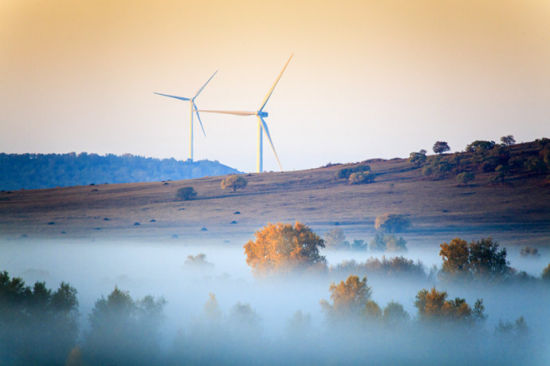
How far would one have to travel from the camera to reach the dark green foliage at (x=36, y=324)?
24.7m

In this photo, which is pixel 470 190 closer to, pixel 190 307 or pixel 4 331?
pixel 190 307

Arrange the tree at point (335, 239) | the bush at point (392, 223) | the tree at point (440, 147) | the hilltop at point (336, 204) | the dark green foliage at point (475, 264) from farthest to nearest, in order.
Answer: the tree at point (440, 147) < the hilltop at point (336, 204) < the bush at point (392, 223) < the tree at point (335, 239) < the dark green foliage at point (475, 264)

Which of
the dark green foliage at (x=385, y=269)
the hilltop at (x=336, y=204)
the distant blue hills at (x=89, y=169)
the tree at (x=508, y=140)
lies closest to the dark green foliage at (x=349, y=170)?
the hilltop at (x=336, y=204)

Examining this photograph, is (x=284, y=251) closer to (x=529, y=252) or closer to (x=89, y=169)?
(x=529, y=252)

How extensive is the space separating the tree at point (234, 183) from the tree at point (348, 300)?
29860mm

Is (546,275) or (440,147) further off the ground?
(440,147)

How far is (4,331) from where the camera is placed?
25.8 metres

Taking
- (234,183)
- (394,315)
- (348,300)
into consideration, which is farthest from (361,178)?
(394,315)

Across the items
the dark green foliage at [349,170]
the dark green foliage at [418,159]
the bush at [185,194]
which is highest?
the dark green foliage at [418,159]

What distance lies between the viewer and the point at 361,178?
2169 inches

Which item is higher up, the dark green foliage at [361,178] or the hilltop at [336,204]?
the dark green foliage at [361,178]

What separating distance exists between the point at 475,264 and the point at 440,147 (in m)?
26.3

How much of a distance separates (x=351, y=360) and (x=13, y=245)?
3108 centimetres

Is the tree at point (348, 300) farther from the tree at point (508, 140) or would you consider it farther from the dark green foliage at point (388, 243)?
the tree at point (508, 140)
